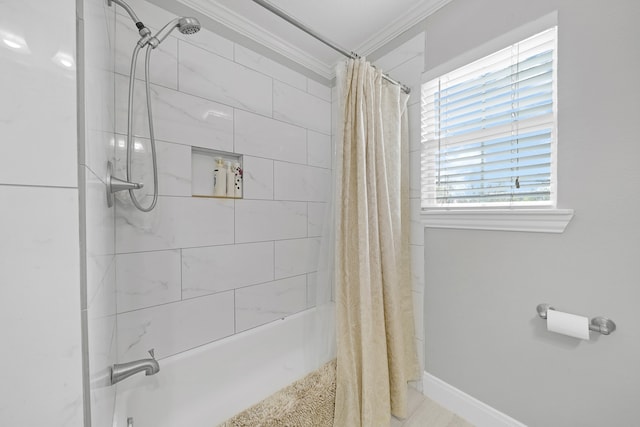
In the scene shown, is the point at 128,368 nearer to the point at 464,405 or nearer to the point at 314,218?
the point at 314,218

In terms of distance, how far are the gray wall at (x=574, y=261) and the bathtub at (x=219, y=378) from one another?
3.09 feet

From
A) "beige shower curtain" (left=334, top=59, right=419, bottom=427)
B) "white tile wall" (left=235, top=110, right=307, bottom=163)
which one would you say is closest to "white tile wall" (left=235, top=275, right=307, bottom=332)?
"beige shower curtain" (left=334, top=59, right=419, bottom=427)

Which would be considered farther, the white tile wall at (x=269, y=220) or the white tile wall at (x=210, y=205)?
the white tile wall at (x=269, y=220)

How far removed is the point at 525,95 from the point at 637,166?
489mm

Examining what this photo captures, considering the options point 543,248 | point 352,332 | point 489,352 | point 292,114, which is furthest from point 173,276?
point 543,248

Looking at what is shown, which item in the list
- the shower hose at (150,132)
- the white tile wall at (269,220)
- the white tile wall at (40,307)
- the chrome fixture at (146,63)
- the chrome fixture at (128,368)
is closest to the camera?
the white tile wall at (40,307)

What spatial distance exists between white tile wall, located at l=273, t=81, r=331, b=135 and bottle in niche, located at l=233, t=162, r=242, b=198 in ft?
1.55

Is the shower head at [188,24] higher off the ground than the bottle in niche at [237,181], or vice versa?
the shower head at [188,24]

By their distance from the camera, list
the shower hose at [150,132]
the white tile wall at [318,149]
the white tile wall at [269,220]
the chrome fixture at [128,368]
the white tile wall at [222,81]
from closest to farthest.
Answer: the chrome fixture at [128,368] → the shower hose at [150,132] → the white tile wall at [222,81] → the white tile wall at [269,220] → the white tile wall at [318,149]

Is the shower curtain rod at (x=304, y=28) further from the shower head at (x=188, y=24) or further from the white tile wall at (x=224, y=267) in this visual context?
the white tile wall at (x=224, y=267)

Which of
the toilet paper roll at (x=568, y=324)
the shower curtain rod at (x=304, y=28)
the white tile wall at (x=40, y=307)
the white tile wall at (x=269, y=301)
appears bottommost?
the white tile wall at (x=269, y=301)

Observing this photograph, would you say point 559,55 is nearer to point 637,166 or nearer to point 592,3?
point 592,3

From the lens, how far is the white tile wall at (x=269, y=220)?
1540 millimetres

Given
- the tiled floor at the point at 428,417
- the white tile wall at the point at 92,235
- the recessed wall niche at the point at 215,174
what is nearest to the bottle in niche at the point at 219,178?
the recessed wall niche at the point at 215,174
